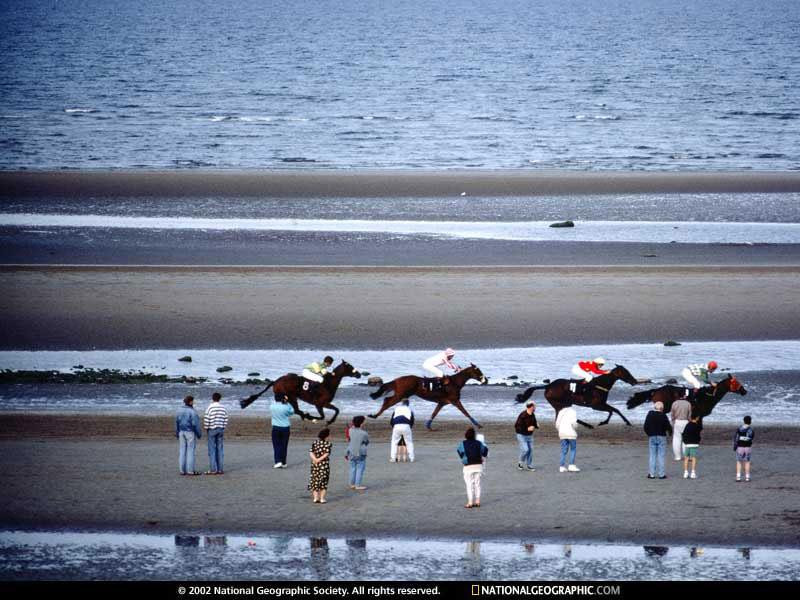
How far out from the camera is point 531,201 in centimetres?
5825

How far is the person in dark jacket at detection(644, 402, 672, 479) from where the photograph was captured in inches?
855

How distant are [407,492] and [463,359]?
1055 centimetres

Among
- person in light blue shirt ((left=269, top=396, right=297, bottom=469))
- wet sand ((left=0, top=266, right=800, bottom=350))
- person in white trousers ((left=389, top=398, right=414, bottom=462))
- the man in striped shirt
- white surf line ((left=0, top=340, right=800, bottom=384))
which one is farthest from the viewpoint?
wet sand ((left=0, top=266, right=800, bottom=350))

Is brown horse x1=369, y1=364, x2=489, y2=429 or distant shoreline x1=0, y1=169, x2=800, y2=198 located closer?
brown horse x1=369, y1=364, x2=489, y2=429

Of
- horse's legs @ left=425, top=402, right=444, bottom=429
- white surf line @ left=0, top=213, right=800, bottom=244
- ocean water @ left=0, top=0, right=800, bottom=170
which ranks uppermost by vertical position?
ocean water @ left=0, top=0, right=800, bottom=170

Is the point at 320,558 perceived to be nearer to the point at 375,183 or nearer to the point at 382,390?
the point at 382,390

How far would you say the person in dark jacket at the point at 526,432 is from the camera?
876 inches

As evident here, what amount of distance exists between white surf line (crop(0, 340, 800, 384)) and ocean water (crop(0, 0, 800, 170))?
39098mm

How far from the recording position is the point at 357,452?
2142 cm

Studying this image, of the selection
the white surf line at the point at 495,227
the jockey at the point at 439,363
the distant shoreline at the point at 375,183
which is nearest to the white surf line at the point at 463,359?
the jockey at the point at 439,363

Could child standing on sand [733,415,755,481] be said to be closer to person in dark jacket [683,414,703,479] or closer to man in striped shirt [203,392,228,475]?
person in dark jacket [683,414,703,479]

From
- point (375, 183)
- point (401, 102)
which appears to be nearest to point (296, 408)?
point (375, 183)

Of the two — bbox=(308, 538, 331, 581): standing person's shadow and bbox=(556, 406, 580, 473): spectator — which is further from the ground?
bbox=(556, 406, 580, 473): spectator

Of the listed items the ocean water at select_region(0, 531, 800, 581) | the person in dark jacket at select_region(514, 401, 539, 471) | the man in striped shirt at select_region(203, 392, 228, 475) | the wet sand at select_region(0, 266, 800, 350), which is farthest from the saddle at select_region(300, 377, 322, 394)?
the ocean water at select_region(0, 531, 800, 581)
